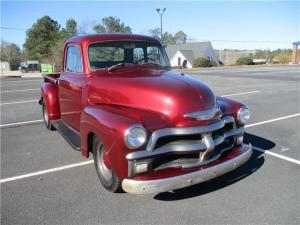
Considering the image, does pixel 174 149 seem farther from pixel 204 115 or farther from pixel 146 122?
pixel 204 115

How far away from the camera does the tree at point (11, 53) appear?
78.9 meters

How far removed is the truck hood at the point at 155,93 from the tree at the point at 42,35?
58451 mm

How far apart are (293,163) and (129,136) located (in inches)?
116

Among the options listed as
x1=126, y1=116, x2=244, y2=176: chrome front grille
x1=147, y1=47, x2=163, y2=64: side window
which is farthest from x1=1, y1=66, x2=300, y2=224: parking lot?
x1=147, y1=47, x2=163, y2=64: side window

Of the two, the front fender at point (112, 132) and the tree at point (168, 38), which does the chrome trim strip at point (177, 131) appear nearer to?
the front fender at point (112, 132)

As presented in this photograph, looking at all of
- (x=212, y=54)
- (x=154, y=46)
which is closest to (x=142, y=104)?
(x=154, y=46)

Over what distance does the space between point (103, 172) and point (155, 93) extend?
1.20 meters

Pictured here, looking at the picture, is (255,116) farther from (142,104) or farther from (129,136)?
(129,136)

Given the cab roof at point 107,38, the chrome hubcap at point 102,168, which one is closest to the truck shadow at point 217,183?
the chrome hubcap at point 102,168

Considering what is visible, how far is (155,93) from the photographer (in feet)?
12.8

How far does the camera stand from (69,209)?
3553 mm

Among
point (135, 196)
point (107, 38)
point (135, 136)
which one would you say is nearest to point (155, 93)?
point (135, 136)

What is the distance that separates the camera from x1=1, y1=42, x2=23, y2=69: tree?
78.9 meters

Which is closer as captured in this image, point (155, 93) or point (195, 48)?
point (155, 93)
